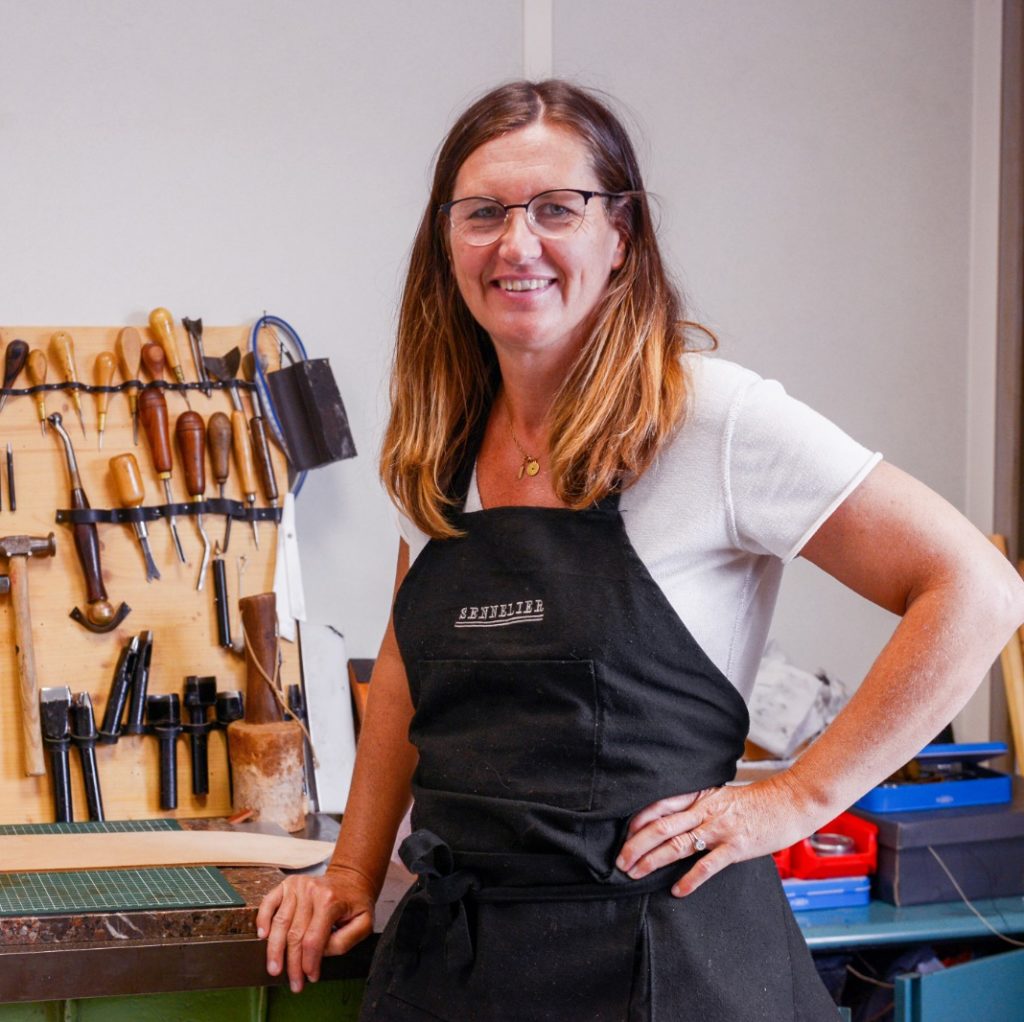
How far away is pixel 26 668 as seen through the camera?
1.99 metres

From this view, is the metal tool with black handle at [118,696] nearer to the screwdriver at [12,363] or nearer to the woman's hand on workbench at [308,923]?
the screwdriver at [12,363]

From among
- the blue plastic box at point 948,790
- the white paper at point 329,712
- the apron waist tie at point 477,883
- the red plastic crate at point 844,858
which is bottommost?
the red plastic crate at point 844,858

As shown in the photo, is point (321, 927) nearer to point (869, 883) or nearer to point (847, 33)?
point (869, 883)

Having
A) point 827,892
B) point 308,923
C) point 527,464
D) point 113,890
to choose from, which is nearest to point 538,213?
point 527,464

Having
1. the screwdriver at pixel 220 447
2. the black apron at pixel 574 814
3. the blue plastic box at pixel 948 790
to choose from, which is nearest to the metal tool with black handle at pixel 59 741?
the screwdriver at pixel 220 447

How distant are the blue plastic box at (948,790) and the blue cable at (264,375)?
111cm

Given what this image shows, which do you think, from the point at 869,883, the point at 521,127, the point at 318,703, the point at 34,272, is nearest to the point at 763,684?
the point at 869,883

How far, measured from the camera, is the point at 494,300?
3.93 ft

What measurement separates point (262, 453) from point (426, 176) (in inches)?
23.7

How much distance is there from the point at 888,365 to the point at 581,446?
1.69 meters

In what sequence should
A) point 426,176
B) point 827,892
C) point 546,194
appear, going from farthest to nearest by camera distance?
point 426,176, point 827,892, point 546,194

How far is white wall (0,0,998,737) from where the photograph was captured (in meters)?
2.18

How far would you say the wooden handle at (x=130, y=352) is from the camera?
2.11m

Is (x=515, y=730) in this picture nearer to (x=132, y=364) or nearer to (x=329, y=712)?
(x=329, y=712)
